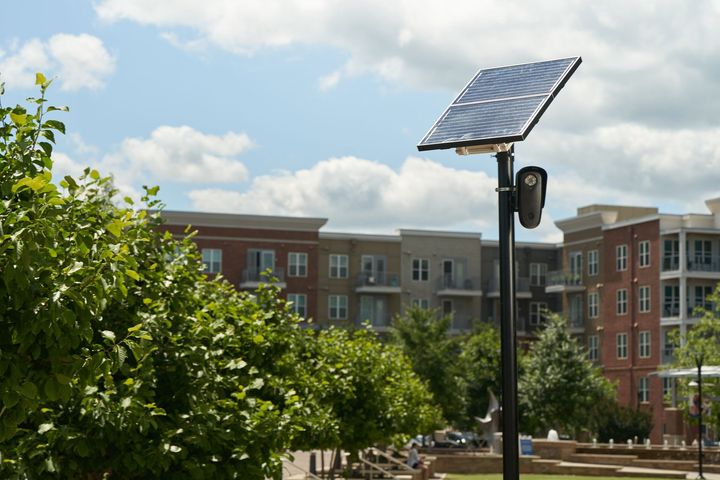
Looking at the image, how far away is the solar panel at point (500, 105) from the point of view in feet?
29.7

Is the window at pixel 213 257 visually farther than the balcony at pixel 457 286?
No

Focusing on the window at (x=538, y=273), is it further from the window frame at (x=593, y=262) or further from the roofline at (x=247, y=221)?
the roofline at (x=247, y=221)

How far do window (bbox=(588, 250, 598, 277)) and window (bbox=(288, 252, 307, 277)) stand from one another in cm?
1990

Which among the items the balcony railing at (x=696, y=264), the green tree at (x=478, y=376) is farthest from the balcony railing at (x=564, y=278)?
the green tree at (x=478, y=376)

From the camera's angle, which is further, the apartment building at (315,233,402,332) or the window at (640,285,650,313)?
the apartment building at (315,233,402,332)

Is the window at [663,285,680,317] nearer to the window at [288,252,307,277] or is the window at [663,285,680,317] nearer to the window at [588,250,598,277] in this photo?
the window at [588,250,598,277]

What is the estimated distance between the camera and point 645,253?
270 feet

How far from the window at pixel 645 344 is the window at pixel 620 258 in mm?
4861

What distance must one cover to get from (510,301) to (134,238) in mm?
4548

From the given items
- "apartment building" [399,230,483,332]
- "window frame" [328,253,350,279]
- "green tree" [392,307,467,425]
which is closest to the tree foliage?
"green tree" [392,307,467,425]

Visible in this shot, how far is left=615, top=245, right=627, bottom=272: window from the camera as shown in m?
84.6

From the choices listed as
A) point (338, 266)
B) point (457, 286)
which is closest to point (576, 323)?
point (457, 286)

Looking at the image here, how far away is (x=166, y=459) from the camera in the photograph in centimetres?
1137

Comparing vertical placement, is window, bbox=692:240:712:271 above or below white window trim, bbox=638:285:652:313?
above
